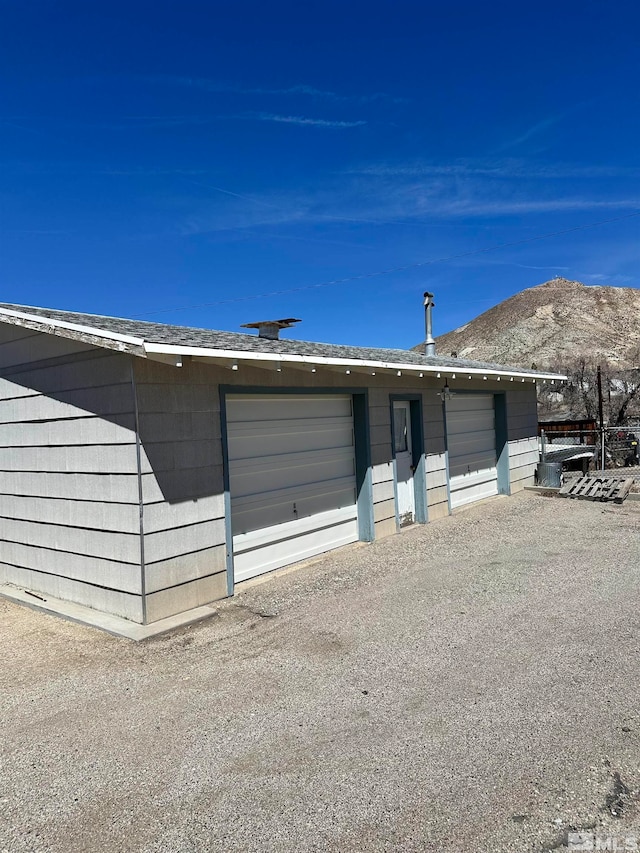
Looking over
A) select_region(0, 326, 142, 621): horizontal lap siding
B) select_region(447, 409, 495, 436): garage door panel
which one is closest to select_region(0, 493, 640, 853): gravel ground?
select_region(0, 326, 142, 621): horizontal lap siding

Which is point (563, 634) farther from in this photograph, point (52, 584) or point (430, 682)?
point (52, 584)

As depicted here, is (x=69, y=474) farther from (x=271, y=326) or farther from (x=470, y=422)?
(x=470, y=422)

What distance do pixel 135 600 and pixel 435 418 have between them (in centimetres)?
619

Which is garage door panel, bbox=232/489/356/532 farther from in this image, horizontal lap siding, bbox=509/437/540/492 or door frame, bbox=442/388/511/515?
horizontal lap siding, bbox=509/437/540/492

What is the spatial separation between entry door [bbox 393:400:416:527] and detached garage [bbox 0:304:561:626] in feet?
1.25

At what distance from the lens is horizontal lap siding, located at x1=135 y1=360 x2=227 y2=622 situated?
4.98 metres

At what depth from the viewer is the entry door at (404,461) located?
29.4ft

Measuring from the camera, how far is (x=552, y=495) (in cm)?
1166

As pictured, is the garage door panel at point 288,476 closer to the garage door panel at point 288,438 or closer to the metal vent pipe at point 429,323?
the garage door panel at point 288,438

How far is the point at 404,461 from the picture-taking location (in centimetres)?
913

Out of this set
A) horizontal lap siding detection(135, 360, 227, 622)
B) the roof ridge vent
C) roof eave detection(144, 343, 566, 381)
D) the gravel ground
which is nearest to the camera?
the gravel ground

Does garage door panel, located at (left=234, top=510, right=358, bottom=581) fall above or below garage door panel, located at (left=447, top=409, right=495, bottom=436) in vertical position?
below

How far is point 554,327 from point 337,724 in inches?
1780

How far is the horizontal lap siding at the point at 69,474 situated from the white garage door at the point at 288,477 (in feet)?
4.30
